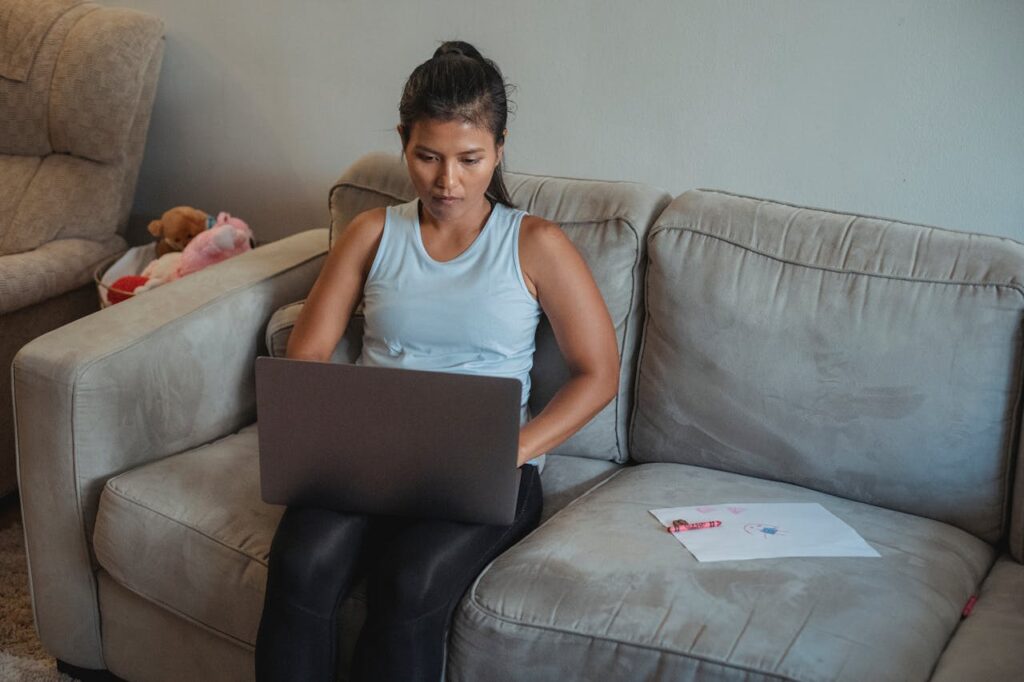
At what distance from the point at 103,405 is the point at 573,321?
769mm

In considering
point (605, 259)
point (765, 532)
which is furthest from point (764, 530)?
point (605, 259)

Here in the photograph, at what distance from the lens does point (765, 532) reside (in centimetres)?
152

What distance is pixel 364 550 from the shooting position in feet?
4.89

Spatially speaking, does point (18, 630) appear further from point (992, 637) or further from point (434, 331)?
point (992, 637)

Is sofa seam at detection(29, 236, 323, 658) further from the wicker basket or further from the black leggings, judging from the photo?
the wicker basket

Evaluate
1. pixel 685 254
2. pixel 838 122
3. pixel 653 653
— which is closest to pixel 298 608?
pixel 653 653

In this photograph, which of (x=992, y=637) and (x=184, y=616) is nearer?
(x=992, y=637)

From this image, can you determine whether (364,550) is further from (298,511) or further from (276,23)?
(276,23)

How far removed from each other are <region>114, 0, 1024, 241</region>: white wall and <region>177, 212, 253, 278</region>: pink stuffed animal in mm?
303

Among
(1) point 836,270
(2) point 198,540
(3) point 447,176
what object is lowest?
(2) point 198,540

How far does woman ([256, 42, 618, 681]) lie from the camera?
139cm

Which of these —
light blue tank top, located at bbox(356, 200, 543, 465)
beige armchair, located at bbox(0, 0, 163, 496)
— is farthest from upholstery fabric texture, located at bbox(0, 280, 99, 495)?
light blue tank top, located at bbox(356, 200, 543, 465)

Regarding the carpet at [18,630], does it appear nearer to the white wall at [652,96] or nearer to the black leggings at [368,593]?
the black leggings at [368,593]

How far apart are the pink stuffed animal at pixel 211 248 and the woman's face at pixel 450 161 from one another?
89 centimetres
